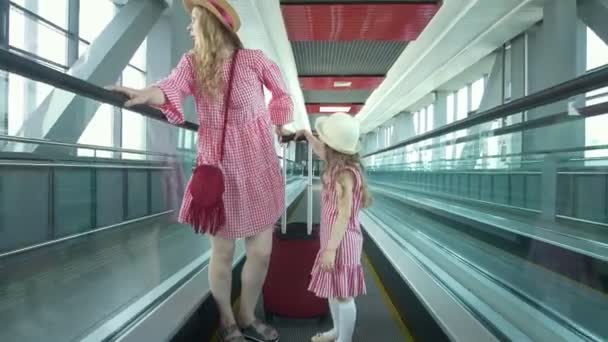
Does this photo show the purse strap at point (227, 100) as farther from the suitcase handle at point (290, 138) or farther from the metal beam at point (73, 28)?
the metal beam at point (73, 28)

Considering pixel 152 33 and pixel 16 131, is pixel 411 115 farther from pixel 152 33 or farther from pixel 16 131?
pixel 16 131

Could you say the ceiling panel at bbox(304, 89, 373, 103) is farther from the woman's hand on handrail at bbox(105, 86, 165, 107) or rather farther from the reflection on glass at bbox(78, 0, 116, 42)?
the woman's hand on handrail at bbox(105, 86, 165, 107)

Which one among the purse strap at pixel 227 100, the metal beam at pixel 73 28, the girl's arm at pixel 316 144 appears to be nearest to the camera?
the purse strap at pixel 227 100

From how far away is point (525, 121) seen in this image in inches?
126

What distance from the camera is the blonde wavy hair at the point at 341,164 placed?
236 cm

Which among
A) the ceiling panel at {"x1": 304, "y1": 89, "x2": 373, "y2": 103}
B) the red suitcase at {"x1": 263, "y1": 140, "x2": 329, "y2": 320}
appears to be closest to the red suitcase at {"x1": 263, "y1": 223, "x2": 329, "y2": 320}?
the red suitcase at {"x1": 263, "y1": 140, "x2": 329, "y2": 320}

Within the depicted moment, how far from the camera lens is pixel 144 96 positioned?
6.21 ft

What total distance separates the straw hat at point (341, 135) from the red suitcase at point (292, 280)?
791mm

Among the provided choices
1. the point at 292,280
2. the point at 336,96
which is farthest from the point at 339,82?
the point at 292,280

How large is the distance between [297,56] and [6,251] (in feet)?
37.5

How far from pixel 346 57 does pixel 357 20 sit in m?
4.88

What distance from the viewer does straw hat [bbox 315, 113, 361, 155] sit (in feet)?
7.62

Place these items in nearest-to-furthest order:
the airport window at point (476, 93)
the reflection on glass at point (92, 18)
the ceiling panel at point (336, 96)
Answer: the reflection on glass at point (92, 18) → the airport window at point (476, 93) → the ceiling panel at point (336, 96)

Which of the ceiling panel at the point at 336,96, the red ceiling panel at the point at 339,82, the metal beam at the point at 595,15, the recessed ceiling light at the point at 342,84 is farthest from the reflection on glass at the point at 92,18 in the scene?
the ceiling panel at the point at 336,96
